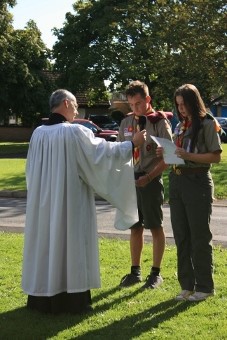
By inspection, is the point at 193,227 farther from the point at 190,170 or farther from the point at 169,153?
the point at 169,153

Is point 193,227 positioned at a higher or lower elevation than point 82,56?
lower

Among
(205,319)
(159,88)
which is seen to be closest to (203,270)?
(205,319)

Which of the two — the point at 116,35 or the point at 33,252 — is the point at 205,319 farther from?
the point at 116,35

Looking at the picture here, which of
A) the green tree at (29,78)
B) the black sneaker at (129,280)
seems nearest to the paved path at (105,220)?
the black sneaker at (129,280)

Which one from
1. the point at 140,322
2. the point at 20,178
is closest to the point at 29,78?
the point at 20,178

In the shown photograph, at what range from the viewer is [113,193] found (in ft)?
17.6

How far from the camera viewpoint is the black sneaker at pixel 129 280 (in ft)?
20.3

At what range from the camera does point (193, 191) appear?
5.34 m

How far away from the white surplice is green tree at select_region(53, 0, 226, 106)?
18.1 meters

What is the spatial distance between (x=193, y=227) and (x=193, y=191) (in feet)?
1.07

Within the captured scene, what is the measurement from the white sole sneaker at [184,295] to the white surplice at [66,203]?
0.85m

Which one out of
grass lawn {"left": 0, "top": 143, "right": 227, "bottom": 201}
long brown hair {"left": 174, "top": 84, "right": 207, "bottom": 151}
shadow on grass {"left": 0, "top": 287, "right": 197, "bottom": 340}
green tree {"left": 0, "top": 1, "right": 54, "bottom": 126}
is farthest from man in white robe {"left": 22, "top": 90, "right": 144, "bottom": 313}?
green tree {"left": 0, "top": 1, "right": 54, "bottom": 126}

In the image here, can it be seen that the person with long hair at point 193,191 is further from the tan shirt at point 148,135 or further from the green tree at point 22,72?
the green tree at point 22,72

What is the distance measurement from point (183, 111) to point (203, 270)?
1460 millimetres
